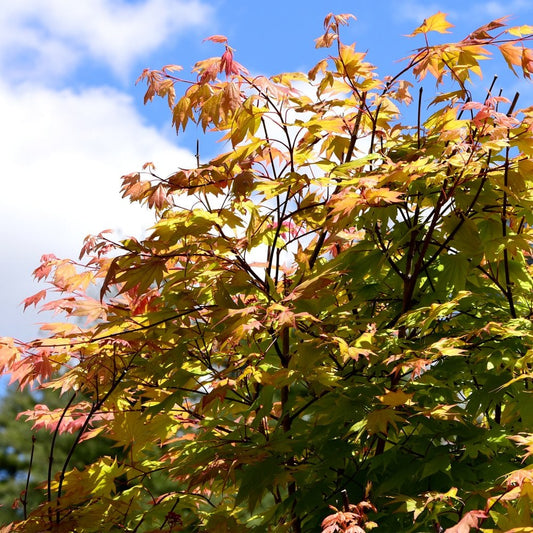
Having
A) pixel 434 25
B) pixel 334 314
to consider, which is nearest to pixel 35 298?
pixel 334 314

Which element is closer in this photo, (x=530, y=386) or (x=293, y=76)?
(x=530, y=386)

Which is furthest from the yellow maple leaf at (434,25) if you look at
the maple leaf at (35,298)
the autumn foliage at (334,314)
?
the maple leaf at (35,298)

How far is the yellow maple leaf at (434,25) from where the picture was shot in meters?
3.03

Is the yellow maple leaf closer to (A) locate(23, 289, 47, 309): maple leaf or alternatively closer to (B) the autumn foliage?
(B) the autumn foliage

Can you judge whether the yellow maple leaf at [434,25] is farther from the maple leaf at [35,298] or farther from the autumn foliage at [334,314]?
the maple leaf at [35,298]

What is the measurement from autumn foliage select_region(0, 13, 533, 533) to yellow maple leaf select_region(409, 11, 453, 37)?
0.01m

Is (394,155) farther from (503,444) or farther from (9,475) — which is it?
(9,475)

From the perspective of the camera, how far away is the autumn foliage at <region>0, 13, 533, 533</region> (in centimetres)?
277

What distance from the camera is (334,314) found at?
10.6ft

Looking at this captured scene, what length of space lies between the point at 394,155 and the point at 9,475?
994 centimetres

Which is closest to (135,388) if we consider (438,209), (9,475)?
(438,209)

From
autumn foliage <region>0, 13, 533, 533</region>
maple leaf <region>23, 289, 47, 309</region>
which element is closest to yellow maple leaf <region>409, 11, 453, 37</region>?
autumn foliage <region>0, 13, 533, 533</region>

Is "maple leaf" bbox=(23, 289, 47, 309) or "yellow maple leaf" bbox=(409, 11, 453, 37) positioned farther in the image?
"maple leaf" bbox=(23, 289, 47, 309)

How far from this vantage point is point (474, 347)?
119 inches
